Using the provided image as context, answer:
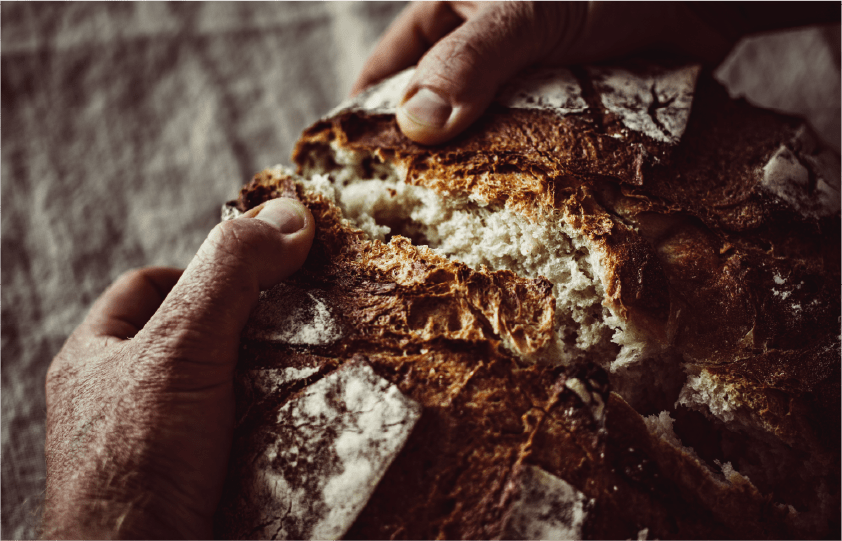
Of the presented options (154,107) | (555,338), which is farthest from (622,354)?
(154,107)

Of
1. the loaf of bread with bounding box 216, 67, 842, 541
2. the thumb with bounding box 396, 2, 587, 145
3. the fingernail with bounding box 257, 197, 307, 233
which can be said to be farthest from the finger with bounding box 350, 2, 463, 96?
the fingernail with bounding box 257, 197, 307, 233

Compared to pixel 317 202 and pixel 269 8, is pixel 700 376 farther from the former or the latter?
pixel 269 8

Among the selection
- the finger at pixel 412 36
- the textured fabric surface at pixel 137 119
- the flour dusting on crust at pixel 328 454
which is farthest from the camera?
the textured fabric surface at pixel 137 119

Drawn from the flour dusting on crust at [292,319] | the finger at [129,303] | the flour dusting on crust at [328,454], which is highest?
the flour dusting on crust at [292,319]

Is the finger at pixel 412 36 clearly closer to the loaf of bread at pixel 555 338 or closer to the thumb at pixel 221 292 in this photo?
the loaf of bread at pixel 555 338

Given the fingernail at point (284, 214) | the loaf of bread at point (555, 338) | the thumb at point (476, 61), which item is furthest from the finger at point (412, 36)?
the fingernail at point (284, 214)

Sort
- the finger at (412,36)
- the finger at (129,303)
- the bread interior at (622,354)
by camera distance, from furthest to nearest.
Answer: the finger at (412,36) → the finger at (129,303) → the bread interior at (622,354)

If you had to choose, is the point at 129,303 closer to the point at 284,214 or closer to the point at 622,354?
the point at 284,214
